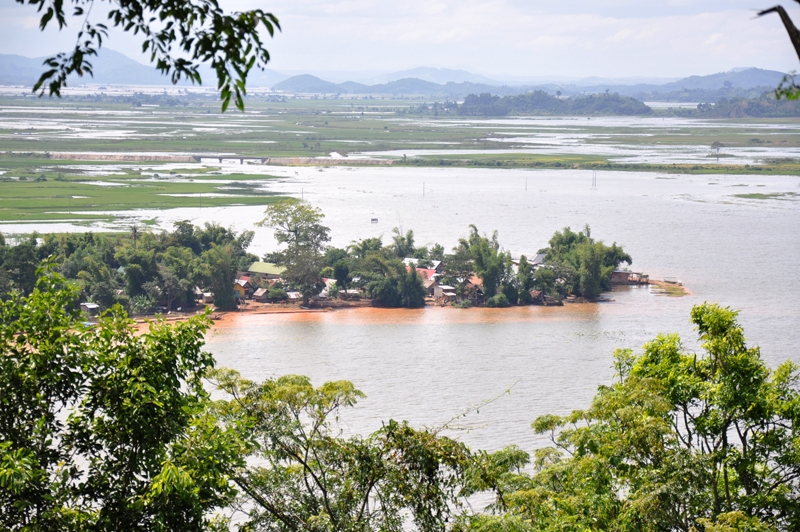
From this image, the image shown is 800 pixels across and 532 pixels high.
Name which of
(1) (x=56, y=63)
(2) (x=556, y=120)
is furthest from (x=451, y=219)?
(2) (x=556, y=120)

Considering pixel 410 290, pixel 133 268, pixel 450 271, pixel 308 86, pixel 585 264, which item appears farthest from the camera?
pixel 308 86

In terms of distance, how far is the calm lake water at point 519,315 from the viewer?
1309cm

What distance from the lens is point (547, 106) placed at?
4264 inches

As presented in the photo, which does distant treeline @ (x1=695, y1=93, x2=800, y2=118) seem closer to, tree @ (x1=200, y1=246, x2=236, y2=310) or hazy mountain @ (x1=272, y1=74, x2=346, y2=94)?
tree @ (x1=200, y1=246, x2=236, y2=310)

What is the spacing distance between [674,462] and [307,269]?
15.9 metres

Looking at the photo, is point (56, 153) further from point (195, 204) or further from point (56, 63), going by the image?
point (56, 63)

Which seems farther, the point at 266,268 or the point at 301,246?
the point at 266,268

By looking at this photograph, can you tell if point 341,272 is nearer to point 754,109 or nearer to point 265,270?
point 265,270

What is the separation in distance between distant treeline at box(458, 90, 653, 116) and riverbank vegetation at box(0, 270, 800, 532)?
9525 cm

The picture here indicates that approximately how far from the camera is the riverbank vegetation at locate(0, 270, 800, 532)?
155 inches

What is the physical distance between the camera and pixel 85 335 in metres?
4.28

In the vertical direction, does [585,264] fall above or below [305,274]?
above

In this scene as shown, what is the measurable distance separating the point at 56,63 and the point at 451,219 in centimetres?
2508

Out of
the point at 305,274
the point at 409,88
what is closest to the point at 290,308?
the point at 305,274
